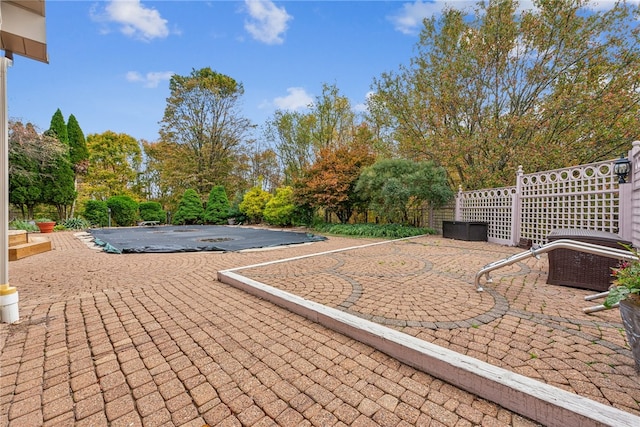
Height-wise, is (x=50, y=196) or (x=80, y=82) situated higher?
(x=80, y=82)

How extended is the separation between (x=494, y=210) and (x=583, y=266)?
500 centimetres

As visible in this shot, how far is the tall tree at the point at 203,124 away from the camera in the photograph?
1936cm

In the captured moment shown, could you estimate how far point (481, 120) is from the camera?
9445 mm

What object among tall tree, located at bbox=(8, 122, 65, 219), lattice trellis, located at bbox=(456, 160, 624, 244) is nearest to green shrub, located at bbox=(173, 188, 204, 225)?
tall tree, located at bbox=(8, 122, 65, 219)

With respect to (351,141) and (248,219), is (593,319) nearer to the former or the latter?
(351,141)

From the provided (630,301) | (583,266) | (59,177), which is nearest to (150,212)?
(59,177)

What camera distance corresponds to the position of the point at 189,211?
56.6ft

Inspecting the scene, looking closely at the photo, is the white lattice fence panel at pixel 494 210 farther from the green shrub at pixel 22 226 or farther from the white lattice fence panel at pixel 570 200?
the green shrub at pixel 22 226

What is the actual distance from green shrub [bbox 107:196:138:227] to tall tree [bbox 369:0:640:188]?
15.7 m

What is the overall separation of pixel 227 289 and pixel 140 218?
55.9 ft

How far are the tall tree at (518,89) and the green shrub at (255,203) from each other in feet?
29.3

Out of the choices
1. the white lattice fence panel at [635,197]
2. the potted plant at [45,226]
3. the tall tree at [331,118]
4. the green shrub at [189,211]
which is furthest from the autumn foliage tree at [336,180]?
the potted plant at [45,226]

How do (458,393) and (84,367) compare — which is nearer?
(458,393)

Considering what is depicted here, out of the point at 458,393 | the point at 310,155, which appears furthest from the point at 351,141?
the point at 458,393
